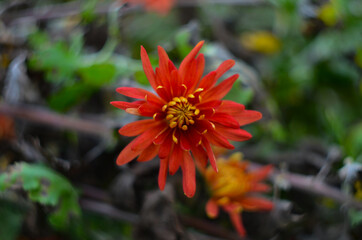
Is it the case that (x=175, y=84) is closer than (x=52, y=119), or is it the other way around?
(x=175, y=84)

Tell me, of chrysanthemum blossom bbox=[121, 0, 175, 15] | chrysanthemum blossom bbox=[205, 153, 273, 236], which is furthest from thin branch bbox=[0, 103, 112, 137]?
chrysanthemum blossom bbox=[121, 0, 175, 15]

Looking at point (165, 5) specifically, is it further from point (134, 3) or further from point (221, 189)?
point (221, 189)

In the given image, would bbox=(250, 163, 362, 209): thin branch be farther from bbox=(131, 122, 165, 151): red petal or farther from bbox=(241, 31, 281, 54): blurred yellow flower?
bbox=(241, 31, 281, 54): blurred yellow flower

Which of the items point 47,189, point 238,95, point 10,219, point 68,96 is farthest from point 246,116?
point 10,219

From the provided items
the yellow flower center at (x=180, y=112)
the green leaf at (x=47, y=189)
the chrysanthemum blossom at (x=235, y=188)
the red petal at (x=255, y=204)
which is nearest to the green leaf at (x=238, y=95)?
the chrysanthemum blossom at (x=235, y=188)

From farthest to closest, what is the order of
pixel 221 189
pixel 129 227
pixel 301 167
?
pixel 301 167 → pixel 129 227 → pixel 221 189

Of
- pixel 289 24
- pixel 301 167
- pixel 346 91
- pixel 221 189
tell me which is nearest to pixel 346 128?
pixel 346 91

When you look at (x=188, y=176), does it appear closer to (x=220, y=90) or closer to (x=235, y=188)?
(x=220, y=90)
